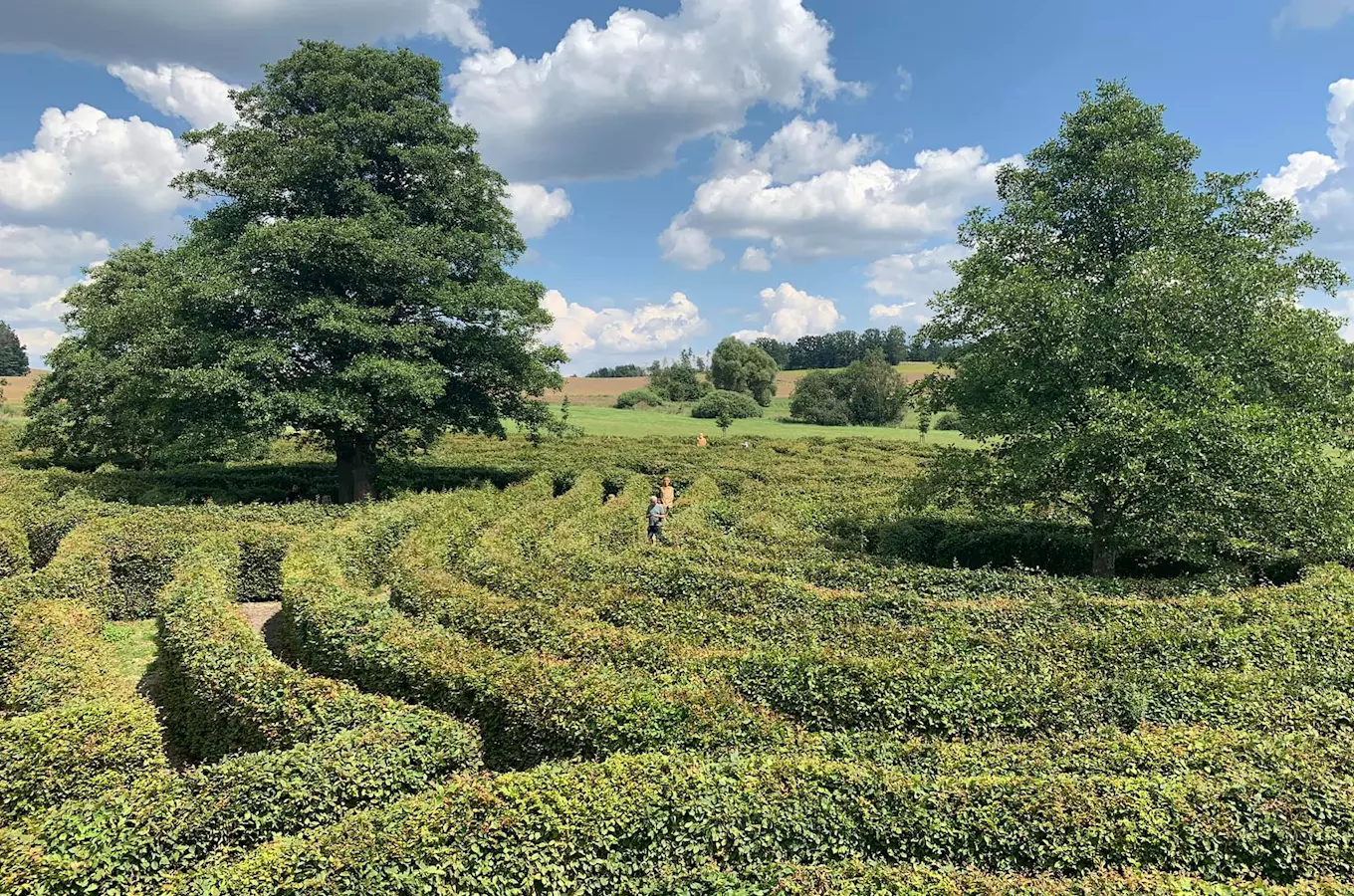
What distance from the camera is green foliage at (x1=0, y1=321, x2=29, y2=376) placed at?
13262 cm

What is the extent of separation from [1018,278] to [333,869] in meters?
18.2

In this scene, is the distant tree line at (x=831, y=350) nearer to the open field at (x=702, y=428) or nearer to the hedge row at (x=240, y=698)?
the open field at (x=702, y=428)

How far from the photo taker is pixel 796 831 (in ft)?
23.6

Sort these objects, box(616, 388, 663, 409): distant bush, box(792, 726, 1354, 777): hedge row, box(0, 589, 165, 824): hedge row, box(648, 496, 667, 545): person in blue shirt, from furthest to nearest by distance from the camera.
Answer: box(616, 388, 663, 409): distant bush, box(648, 496, 667, 545): person in blue shirt, box(0, 589, 165, 824): hedge row, box(792, 726, 1354, 777): hedge row

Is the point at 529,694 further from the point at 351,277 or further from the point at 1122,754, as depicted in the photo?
the point at 351,277

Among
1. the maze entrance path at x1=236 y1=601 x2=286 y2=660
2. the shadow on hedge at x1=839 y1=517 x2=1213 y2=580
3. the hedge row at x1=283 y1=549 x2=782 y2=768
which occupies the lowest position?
the maze entrance path at x1=236 y1=601 x2=286 y2=660

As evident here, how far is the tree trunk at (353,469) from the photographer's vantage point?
26266mm

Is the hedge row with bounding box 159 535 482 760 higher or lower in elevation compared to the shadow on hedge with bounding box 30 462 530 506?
lower

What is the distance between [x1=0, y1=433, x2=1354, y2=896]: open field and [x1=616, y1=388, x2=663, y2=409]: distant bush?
83784mm

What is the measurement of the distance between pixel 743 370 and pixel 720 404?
93.3 feet

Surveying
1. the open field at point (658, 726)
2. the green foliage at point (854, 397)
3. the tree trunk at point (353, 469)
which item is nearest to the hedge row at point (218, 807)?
the open field at point (658, 726)

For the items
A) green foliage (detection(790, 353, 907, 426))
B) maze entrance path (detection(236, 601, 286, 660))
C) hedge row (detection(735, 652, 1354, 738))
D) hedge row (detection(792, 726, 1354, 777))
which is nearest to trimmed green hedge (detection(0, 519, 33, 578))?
maze entrance path (detection(236, 601, 286, 660))

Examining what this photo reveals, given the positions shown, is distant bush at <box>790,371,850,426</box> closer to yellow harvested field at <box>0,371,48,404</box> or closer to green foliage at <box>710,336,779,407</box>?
green foliage at <box>710,336,779,407</box>

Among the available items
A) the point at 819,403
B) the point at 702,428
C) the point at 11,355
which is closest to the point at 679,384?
the point at 819,403
